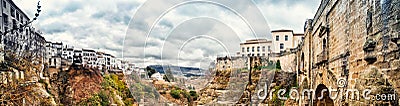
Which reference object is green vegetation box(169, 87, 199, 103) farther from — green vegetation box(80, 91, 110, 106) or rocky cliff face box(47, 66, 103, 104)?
rocky cliff face box(47, 66, 103, 104)

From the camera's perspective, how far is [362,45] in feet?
11.6

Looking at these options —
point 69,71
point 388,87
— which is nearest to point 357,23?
point 388,87

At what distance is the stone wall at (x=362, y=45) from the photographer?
8.94 ft

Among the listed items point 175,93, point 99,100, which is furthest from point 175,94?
point 99,100

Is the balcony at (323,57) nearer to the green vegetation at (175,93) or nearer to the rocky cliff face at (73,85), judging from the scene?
the rocky cliff face at (73,85)

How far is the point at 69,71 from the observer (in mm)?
10516

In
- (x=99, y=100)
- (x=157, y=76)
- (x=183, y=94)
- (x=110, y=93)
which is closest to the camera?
(x=99, y=100)

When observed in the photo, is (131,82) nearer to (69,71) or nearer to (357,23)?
(69,71)

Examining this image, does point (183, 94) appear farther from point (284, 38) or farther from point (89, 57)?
point (284, 38)

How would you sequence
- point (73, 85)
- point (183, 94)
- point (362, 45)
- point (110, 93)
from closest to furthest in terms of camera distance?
point (362, 45), point (73, 85), point (110, 93), point (183, 94)

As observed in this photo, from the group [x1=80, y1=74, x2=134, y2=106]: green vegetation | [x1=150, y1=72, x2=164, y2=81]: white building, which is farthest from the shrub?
[x1=80, y1=74, x2=134, y2=106]: green vegetation

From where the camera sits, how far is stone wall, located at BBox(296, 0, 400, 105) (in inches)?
107

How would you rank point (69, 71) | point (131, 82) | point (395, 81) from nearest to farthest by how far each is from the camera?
point (395, 81), point (69, 71), point (131, 82)

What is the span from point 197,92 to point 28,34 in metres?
14.7
